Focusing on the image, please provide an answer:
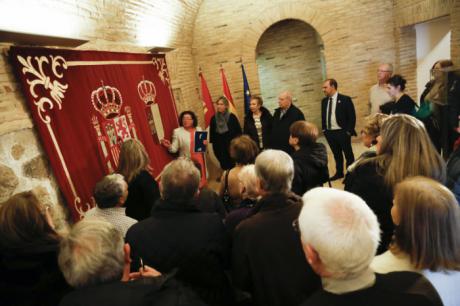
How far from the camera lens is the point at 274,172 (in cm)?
168

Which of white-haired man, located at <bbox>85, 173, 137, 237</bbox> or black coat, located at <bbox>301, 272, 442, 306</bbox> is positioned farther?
white-haired man, located at <bbox>85, 173, 137, 237</bbox>

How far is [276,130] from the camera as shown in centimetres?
484

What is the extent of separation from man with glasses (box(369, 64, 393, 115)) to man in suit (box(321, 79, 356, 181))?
0.55 metres

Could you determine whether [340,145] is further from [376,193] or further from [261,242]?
[261,242]

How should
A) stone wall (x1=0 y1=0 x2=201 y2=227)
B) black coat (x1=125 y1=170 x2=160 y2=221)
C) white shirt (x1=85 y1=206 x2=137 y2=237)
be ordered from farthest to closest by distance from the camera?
black coat (x1=125 y1=170 x2=160 y2=221)
stone wall (x1=0 y1=0 x2=201 y2=227)
white shirt (x1=85 y1=206 x2=137 y2=237)

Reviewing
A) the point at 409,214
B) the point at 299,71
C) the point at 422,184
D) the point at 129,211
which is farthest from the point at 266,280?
the point at 299,71

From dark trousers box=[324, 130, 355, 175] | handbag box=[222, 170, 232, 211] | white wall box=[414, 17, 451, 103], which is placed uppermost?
white wall box=[414, 17, 451, 103]

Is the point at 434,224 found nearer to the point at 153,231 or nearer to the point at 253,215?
the point at 253,215

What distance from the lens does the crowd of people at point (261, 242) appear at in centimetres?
95

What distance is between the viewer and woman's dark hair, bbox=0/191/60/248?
1.41m

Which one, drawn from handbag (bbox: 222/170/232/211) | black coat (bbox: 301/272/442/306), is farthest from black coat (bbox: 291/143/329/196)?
black coat (bbox: 301/272/442/306)

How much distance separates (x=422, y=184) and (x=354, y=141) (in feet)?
20.0

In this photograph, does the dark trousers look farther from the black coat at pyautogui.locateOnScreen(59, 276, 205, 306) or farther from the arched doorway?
the black coat at pyautogui.locateOnScreen(59, 276, 205, 306)

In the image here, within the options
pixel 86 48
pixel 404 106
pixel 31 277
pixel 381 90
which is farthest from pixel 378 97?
pixel 31 277
